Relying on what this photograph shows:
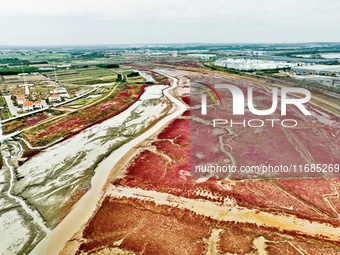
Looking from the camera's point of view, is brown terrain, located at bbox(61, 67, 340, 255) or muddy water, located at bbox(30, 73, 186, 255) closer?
brown terrain, located at bbox(61, 67, 340, 255)

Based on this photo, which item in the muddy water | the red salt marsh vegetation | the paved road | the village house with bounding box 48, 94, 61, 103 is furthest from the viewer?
the village house with bounding box 48, 94, 61, 103

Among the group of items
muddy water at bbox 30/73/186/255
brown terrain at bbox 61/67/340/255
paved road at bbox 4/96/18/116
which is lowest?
paved road at bbox 4/96/18/116

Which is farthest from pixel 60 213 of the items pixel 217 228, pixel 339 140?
pixel 339 140

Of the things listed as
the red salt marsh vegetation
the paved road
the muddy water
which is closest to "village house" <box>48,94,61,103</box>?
the paved road

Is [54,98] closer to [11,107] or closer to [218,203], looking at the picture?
[11,107]

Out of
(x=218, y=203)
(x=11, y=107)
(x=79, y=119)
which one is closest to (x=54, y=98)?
(x=11, y=107)

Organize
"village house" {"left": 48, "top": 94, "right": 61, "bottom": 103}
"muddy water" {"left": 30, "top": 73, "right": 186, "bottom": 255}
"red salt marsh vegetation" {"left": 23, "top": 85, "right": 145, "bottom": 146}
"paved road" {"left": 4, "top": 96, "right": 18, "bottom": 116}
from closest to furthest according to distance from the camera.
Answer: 1. "muddy water" {"left": 30, "top": 73, "right": 186, "bottom": 255}
2. "red salt marsh vegetation" {"left": 23, "top": 85, "right": 145, "bottom": 146}
3. "paved road" {"left": 4, "top": 96, "right": 18, "bottom": 116}
4. "village house" {"left": 48, "top": 94, "right": 61, "bottom": 103}

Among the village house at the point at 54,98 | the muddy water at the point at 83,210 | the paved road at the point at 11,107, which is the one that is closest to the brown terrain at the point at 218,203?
the muddy water at the point at 83,210

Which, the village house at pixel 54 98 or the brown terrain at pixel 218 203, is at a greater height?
the brown terrain at pixel 218 203

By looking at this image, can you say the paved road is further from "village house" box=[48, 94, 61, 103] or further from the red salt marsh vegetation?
the red salt marsh vegetation

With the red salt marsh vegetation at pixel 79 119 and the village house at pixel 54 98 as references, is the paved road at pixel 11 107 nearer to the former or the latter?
the village house at pixel 54 98

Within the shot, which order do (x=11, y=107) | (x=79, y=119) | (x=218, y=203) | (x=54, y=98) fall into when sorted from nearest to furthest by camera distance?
(x=218, y=203) → (x=79, y=119) → (x=11, y=107) → (x=54, y=98)
